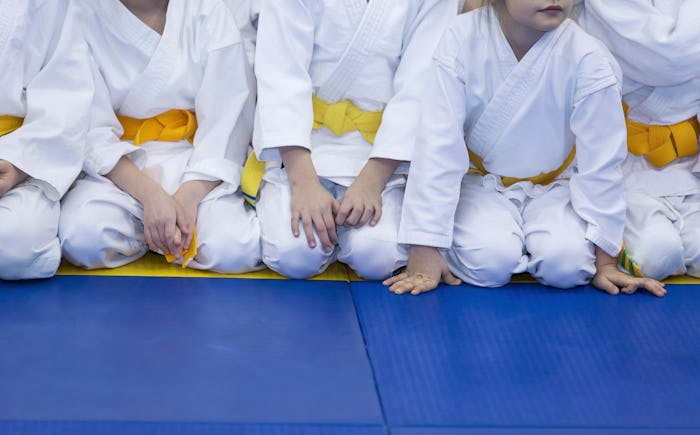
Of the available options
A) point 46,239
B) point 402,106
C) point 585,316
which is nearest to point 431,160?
point 402,106

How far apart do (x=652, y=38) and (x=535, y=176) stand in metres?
0.51

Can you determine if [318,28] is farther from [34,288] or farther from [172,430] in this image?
[172,430]

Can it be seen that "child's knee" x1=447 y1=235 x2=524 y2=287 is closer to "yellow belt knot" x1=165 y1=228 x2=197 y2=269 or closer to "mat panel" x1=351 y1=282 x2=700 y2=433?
"mat panel" x1=351 y1=282 x2=700 y2=433

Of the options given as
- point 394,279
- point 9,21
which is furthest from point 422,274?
point 9,21

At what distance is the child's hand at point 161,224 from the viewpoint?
2287 mm

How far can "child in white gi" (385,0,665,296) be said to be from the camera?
7.52 ft

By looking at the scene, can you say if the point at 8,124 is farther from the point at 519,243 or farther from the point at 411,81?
the point at 519,243

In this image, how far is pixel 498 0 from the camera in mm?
2340

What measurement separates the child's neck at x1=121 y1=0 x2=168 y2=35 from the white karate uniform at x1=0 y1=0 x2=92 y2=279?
17 cm

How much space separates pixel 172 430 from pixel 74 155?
997 mm

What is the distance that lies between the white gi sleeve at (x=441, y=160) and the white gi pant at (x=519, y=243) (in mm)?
85

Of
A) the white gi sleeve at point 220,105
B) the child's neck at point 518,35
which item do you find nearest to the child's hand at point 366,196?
the white gi sleeve at point 220,105

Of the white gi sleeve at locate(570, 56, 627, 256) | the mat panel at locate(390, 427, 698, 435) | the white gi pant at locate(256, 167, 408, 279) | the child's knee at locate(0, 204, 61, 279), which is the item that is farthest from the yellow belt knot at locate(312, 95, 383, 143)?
the mat panel at locate(390, 427, 698, 435)

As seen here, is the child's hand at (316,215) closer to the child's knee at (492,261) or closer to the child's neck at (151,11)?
the child's knee at (492,261)
